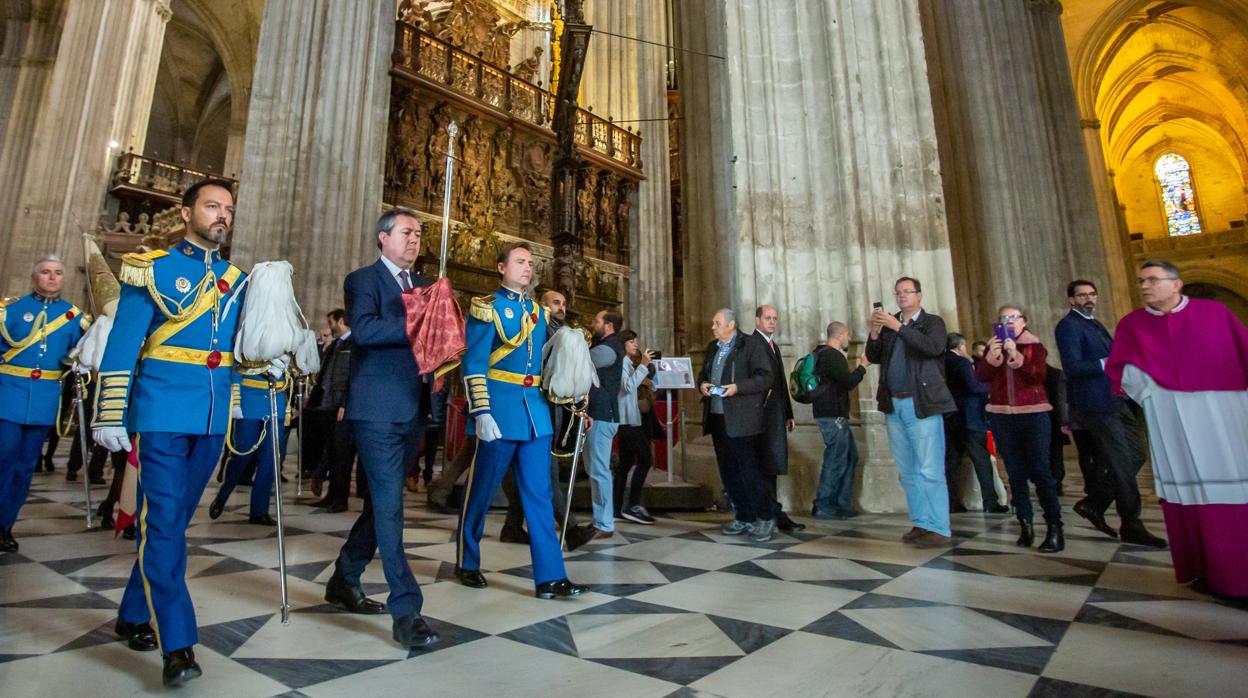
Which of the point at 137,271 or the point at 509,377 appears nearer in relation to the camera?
the point at 137,271

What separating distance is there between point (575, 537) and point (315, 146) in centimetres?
776

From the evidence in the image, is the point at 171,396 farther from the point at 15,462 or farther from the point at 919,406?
the point at 919,406

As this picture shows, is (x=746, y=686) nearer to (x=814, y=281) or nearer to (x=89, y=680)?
(x=89, y=680)

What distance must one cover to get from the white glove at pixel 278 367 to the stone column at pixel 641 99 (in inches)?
555

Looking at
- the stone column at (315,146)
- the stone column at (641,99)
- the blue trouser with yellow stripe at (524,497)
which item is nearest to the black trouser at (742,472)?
the blue trouser with yellow stripe at (524,497)

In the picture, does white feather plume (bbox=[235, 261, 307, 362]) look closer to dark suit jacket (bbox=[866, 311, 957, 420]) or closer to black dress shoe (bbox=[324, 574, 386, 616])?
black dress shoe (bbox=[324, 574, 386, 616])

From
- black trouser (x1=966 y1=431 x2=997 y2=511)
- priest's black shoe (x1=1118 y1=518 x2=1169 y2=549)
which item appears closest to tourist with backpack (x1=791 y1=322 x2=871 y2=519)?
black trouser (x1=966 y1=431 x2=997 y2=511)

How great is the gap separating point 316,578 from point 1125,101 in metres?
33.9

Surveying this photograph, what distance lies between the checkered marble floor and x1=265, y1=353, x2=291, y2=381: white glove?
2.64 ft

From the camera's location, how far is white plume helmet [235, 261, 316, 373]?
183 centimetres

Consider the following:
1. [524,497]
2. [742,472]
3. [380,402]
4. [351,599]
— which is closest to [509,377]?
[524,497]

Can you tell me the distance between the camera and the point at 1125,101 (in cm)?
2558

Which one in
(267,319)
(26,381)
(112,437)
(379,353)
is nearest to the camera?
(112,437)

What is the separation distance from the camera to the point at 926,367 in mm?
3445
